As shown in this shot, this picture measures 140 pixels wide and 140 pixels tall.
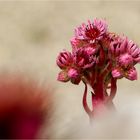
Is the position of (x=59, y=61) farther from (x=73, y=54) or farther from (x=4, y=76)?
(x=4, y=76)

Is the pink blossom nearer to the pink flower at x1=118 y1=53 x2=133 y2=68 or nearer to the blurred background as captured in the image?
the pink flower at x1=118 y1=53 x2=133 y2=68

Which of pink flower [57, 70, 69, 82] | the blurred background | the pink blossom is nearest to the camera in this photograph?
the pink blossom

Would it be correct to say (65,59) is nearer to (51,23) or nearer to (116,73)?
(116,73)

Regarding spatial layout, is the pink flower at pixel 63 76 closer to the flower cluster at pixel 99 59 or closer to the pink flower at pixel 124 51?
the flower cluster at pixel 99 59

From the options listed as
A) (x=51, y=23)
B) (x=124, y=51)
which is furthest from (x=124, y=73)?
(x=51, y=23)

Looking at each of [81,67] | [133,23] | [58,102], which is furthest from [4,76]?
[133,23]

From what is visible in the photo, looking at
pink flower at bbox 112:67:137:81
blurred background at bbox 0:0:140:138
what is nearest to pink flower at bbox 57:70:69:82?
pink flower at bbox 112:67:137:81

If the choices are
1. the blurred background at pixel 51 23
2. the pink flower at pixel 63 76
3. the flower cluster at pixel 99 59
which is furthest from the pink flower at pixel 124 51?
the blurred background at pixel 51 23

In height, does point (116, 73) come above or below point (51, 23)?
below
